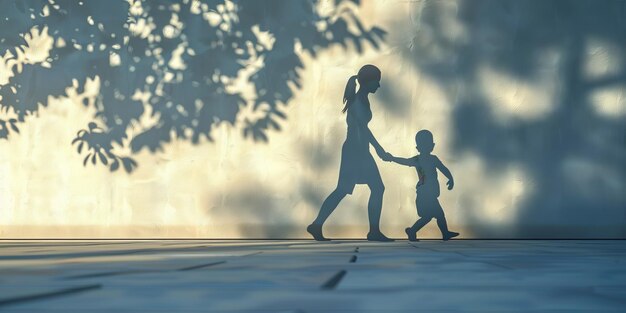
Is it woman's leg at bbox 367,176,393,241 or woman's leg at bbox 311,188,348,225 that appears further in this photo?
woman's leg at bbox 311,188,348,225

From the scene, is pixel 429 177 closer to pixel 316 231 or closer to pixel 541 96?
pixel 316 231

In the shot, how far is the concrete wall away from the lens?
10305 mm

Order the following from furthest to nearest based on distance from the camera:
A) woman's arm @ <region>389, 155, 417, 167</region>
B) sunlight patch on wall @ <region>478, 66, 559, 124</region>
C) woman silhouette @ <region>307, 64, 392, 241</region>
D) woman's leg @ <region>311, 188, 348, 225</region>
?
sunlight patch on wall @ <region>478, 66, 559, 124</region>
woman's arm @ <region>389, 155, 417, 167</region>
woman's leg @ <region>311, 188, 348, 225</region>
woman silhouette @ <region>307, 64, 392, 241</region>

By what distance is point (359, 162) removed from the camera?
984 centimetres

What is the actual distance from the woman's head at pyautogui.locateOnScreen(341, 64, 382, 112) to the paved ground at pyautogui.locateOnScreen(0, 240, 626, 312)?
4.41 metres

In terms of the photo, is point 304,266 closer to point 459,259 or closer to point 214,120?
point 459,259

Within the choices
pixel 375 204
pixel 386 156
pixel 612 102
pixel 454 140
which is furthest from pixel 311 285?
pixel 612 102

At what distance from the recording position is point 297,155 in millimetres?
10500

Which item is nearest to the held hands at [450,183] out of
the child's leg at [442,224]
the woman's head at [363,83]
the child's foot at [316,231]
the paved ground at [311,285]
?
the child's leg at [442,224]

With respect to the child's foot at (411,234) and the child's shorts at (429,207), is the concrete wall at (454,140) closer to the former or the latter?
the child's shorts at (429,207)

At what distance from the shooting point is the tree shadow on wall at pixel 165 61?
1057 cm

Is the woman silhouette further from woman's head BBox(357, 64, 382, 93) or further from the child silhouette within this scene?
the child silhouette

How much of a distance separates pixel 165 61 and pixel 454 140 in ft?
12.1

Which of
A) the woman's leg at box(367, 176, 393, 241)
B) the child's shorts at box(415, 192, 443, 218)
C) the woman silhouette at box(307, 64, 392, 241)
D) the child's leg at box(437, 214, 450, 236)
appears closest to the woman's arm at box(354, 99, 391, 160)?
the woman silhouette at box(307, 64, 392, 241)
